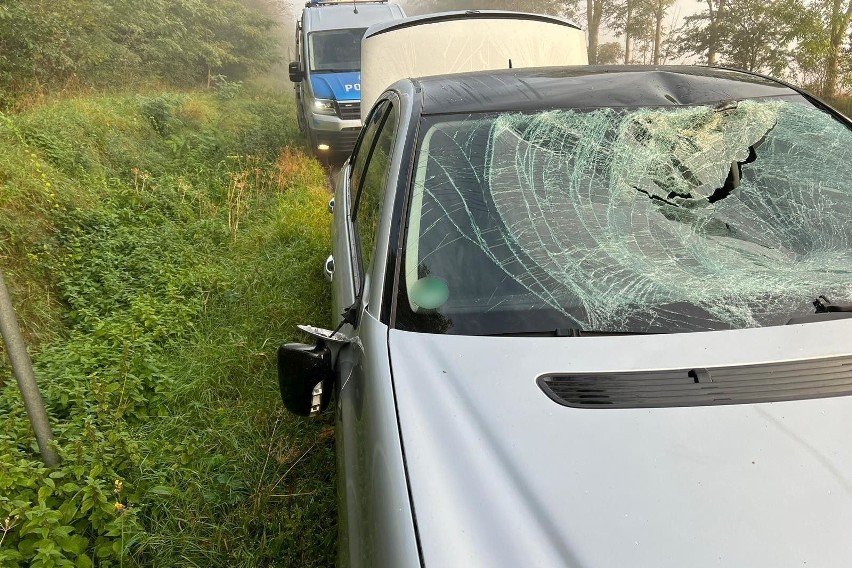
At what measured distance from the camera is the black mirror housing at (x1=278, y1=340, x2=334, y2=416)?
1486 mm

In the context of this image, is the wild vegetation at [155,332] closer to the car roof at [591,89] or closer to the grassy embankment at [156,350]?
the grassy embankment at [156,350]

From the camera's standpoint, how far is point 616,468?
1071 mm

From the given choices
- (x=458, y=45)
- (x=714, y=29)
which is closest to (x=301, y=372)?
(x=458, y=45)

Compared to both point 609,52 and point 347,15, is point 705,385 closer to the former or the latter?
point 347,15

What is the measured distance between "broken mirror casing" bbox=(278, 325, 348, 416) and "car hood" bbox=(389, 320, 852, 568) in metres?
0.27

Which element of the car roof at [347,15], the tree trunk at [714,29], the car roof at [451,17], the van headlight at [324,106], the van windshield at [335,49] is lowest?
the van headlight at [324,106]

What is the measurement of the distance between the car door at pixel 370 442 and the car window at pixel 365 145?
658 millimetres

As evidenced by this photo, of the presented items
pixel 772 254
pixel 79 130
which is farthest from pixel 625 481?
pixel 79 130

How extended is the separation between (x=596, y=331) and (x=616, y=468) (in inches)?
16.3

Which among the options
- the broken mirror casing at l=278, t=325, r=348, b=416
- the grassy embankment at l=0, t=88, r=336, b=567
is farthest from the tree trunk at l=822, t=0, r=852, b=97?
the broken mirror casing at l=278, t=325, r=348, b=416

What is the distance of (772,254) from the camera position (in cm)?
168

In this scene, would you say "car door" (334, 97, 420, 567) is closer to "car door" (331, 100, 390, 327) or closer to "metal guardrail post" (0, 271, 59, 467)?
"car door" (331, 100, 390, 327)

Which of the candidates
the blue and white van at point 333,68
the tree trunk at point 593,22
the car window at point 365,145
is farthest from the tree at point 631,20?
the car window at point 365,145

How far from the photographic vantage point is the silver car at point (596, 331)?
1008 millimetres
